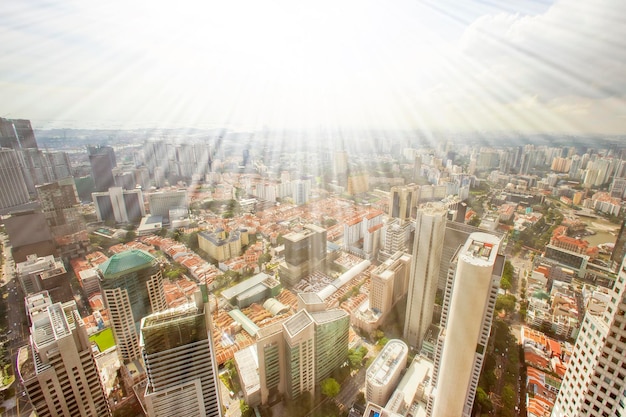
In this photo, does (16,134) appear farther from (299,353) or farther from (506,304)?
(506,304)

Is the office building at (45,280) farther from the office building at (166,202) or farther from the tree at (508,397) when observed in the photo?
the tree at (508,397)

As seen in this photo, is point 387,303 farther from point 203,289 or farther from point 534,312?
point 203,289

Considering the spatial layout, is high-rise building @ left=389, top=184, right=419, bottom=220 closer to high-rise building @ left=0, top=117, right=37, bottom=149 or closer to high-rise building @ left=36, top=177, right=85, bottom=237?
high-rise building @ left=36, top=177, right=85, bottom=237

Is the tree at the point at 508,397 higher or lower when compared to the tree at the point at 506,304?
lower

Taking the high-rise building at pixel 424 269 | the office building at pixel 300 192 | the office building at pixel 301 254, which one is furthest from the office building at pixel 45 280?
the office building at pixel 300 192

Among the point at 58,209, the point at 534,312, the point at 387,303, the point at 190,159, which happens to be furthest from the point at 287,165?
the point at 534,312

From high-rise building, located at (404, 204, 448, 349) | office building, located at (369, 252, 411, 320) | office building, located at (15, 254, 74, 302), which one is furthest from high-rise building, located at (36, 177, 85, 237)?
high-rise building, located at (404, 204, 448, 349)
